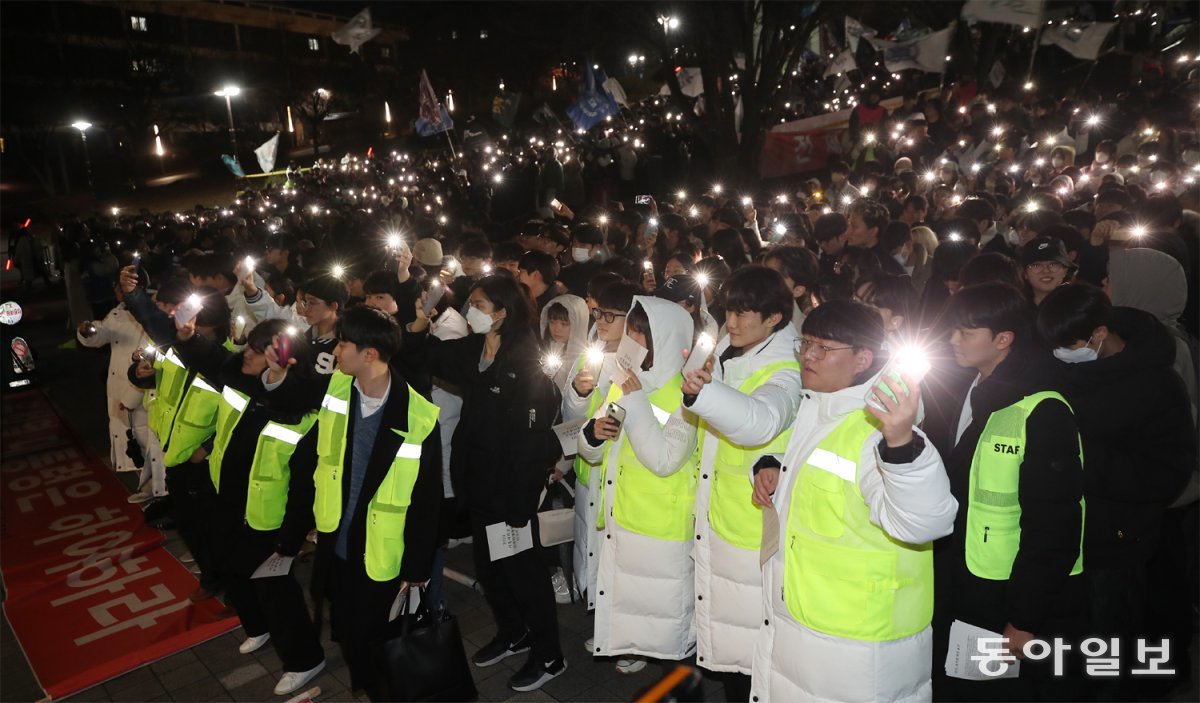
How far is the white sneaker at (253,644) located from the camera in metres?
5.31

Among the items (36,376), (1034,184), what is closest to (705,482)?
(1034,184)

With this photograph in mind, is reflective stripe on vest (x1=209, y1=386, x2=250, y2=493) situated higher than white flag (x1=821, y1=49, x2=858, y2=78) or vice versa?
white flag (x1=821, y1=49, x2=858, y2=78)

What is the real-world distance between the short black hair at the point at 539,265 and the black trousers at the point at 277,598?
8.75 feet

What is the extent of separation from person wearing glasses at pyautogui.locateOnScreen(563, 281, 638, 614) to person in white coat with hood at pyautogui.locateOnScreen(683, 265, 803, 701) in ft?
2.06

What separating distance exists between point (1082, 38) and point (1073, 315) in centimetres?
1791

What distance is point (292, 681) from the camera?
15.8 feet

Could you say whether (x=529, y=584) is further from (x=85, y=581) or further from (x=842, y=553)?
(x=85, y=581)

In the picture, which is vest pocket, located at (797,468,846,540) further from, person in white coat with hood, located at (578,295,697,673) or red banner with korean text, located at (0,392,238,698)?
red banner with korean text, located at (0,392,238,698)

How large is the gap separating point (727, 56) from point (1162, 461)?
1786 centimetres

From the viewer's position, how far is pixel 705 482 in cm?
381

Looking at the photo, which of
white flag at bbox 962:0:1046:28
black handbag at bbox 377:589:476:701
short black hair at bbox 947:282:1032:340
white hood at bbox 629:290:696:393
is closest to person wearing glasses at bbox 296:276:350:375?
black handbag at bbox 377:589:476:701

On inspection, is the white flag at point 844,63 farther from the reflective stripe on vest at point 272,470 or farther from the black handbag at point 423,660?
the black handbag at point 423,660

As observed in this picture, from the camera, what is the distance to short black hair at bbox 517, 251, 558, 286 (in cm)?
628

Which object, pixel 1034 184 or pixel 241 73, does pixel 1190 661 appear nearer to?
pixel 1034 184
